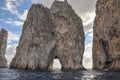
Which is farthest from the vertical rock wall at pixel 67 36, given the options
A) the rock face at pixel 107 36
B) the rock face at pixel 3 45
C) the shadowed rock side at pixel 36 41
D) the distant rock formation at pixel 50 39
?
the rock face at pixel 3 45

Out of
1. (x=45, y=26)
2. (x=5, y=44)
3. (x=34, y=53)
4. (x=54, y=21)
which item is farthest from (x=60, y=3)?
(x=5, y=44)

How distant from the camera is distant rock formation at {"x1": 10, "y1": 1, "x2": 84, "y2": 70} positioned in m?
Result: 101

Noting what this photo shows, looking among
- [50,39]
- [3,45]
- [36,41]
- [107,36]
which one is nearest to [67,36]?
[50,39]

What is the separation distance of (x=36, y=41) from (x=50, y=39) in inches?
344

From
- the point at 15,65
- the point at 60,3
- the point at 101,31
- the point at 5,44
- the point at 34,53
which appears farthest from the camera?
the point at 5,44

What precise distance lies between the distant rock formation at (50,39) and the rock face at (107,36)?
9971 mm

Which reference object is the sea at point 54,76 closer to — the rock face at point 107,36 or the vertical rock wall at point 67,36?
the rock face at point 107,36

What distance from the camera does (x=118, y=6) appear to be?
103 metres

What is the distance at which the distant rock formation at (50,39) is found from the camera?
100812 millimetres

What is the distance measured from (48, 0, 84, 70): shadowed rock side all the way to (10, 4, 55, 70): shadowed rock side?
18.1ft

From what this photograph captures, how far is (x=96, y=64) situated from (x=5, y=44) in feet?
284

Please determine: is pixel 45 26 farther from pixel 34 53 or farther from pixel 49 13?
pixel 34 53

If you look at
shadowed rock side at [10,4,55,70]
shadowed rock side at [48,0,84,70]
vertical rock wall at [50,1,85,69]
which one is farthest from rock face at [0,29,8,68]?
vertical rock wall at [50,1,85,69]

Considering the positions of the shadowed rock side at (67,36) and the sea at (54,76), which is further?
the shadowed rock side at (67,36)
